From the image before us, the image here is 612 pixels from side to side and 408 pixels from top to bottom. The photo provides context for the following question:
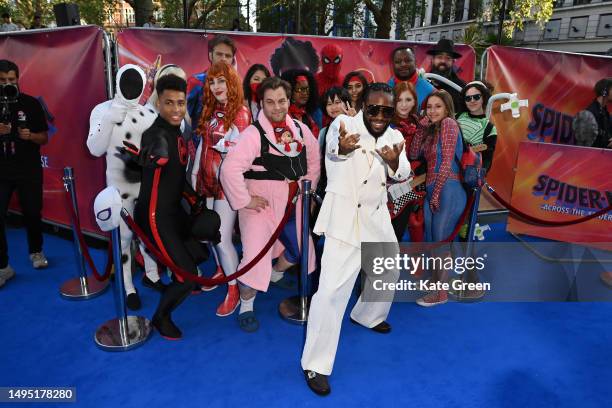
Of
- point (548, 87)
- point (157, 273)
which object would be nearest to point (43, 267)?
point (157, 273)

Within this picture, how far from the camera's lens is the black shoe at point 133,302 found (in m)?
3.59

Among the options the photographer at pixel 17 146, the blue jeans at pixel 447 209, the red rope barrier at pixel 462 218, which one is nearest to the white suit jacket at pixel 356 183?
the blue jeans at pixel 447 209

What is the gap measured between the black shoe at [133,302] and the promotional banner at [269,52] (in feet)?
7.22

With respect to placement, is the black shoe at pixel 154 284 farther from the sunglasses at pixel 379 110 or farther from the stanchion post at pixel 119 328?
the sunglasses at pixel 379 110

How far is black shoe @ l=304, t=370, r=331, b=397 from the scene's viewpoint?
8.63 feet

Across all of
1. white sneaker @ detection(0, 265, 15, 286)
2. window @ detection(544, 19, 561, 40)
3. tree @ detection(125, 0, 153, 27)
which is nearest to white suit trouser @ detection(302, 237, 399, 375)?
white sneaker @ detection(0, 265, 15, 286)

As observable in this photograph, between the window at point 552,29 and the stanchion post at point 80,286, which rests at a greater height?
the window at point 552,29

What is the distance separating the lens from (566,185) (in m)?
5.08

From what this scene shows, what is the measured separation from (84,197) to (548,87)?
5.90 metres

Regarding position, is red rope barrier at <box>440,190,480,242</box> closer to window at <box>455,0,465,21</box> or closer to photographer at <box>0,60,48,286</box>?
photographer at <box>0,60,48,286</box>

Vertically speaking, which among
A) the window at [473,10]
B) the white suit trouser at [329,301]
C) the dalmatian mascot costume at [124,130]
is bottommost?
the white suit trouser at [329,301]

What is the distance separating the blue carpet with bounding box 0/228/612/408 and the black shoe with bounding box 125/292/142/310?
70 mm

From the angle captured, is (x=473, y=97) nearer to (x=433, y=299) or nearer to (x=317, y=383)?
(x=433, y=299)

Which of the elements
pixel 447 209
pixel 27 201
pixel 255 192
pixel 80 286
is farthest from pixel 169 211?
pixel 447 209
